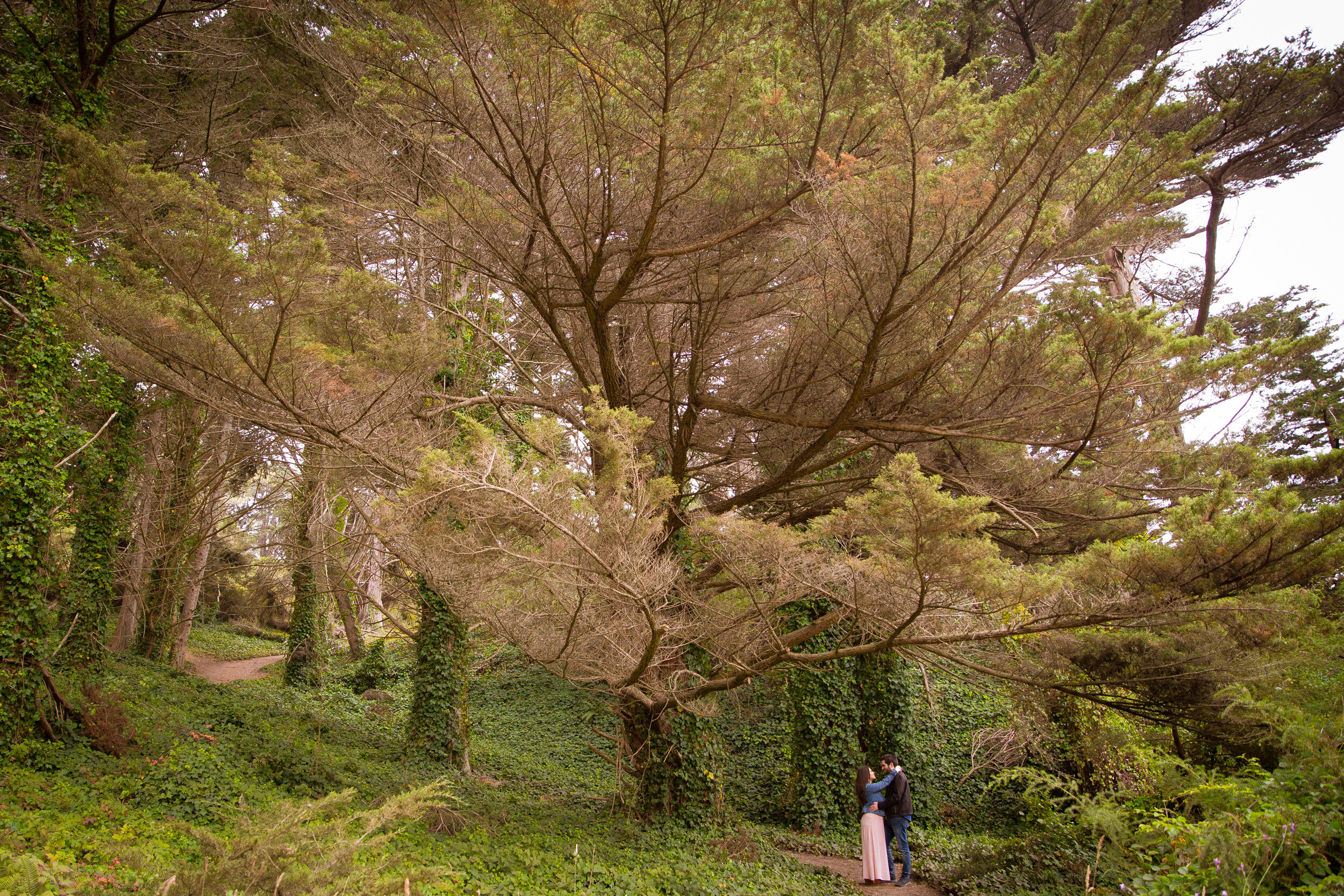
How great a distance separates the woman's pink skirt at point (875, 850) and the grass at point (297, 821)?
0.51 m

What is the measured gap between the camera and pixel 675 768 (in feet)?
25.2

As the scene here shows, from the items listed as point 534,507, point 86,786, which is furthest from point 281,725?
point 534,507

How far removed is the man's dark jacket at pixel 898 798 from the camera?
22.9 feet

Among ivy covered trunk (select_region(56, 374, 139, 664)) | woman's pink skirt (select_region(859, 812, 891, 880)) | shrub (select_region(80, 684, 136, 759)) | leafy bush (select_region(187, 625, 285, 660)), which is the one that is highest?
ivy covered trunk (select_region(56, 374, 139, 664))

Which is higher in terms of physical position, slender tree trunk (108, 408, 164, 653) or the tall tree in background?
the tall tree in background

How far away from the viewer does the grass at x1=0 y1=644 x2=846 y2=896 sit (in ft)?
10.2

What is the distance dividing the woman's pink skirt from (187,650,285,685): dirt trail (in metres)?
11.6

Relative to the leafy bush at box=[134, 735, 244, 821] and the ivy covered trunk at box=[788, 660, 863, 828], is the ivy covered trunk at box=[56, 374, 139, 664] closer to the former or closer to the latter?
the leafy bush at box=[134, 735, 244, 821]

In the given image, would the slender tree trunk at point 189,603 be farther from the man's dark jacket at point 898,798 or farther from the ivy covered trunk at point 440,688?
the man's dark jacket at point 898,798

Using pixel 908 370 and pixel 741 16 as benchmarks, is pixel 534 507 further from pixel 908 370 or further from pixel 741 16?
pixel 741 16

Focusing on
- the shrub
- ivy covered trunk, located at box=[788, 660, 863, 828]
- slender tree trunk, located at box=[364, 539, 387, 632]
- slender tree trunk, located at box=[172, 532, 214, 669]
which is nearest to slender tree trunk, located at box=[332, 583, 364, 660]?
slender tree trunk, located at box=[364, 539, 387, 632]

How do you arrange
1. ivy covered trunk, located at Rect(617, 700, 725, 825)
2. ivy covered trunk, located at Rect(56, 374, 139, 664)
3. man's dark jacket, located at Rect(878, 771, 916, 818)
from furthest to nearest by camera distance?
1. ivy covered trunk, located at Rect(56, 374, 139, 664)
2. ivy covered trunk, located at Rect(617, 700, 725, 825)
3. man's dark jacket, located at Rect(878, 771, 916, 818)

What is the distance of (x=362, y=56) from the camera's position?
5328 mm

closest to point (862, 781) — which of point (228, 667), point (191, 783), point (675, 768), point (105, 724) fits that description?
point (675, 768)
